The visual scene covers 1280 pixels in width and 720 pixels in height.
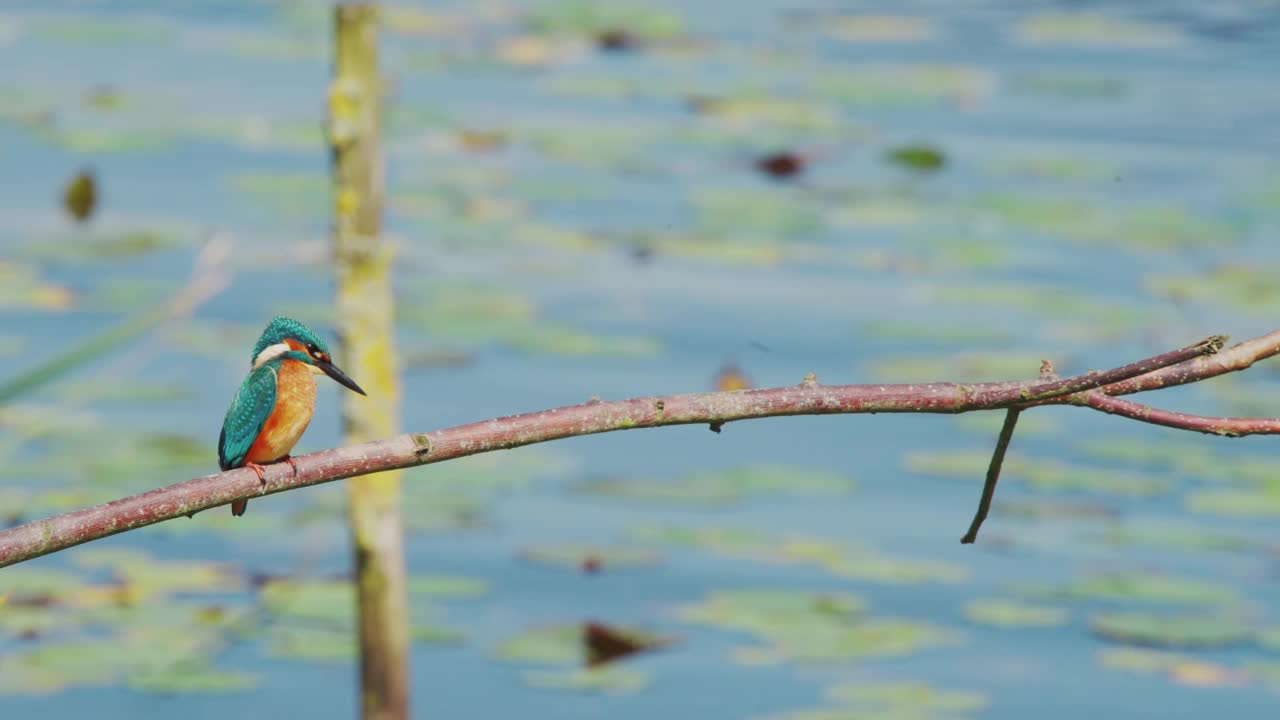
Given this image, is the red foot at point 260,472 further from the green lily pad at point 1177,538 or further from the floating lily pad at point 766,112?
the floating lily pad at point 766,112

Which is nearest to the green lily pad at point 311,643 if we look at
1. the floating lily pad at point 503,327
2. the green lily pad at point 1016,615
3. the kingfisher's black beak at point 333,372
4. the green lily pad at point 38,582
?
the green lily pad at point 38,582

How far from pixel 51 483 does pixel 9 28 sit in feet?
27.9

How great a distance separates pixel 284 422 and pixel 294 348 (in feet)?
0.28

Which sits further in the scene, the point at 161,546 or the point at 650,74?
the point at 650,74

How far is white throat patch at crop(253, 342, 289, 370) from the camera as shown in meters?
2.14

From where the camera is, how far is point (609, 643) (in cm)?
542

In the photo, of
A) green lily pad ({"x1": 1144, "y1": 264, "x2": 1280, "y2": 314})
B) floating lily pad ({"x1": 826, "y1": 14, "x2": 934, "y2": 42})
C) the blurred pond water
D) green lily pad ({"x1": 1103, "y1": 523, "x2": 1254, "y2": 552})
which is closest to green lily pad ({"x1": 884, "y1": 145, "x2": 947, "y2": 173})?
the blurred pond water

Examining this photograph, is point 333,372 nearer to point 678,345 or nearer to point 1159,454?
point 1159,454

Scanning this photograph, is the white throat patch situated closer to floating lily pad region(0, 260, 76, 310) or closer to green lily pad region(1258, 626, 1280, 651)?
green lily pad region(1258, 626, 1280, 651)

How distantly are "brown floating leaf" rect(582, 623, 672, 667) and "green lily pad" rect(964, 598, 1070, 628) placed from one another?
1.01 m

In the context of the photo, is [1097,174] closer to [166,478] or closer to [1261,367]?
[1261,367]

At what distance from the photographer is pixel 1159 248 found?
9234 millimetres

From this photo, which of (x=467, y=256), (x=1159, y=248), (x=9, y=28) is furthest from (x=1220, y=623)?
(x=9, y=28)

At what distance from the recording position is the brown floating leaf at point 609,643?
538cm
